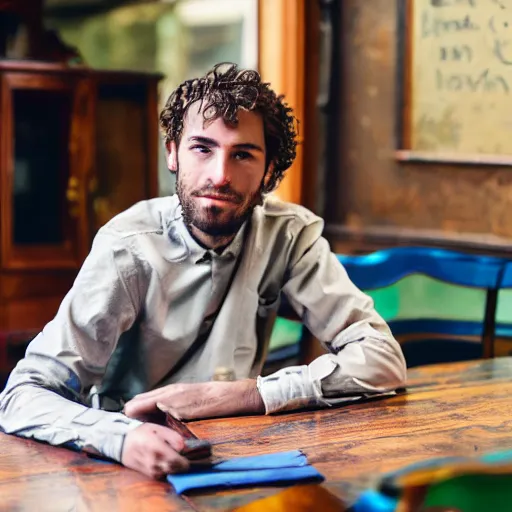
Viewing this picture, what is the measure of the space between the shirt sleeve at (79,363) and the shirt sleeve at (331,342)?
31 cm

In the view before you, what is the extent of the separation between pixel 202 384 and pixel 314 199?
1.87 m

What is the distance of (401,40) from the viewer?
302cm

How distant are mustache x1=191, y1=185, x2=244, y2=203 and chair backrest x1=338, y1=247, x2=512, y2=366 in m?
0.69

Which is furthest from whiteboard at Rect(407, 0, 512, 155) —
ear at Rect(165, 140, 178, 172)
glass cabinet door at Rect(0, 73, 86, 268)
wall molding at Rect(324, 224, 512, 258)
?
glass cabinet door at Rect(0, 73, 86, 268)

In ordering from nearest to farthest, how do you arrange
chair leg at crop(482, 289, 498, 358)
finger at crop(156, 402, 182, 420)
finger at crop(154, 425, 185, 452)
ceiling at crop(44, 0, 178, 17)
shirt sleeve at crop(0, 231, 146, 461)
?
finger at crop(154, 425, 185, 452) → shirt sleeve at crop(0, 231, 146, 461) → finger at crop(156, 402, 182, 420) → chair leg at crop(482, 289, 498, 358) → ceiling at crop(44, 0, 178, 17)

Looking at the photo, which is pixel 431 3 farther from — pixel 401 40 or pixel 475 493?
pixel 475 493

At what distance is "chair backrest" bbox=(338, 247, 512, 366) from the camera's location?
2.31 meters

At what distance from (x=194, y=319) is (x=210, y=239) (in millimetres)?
171

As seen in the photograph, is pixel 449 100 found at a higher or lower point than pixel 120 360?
higher

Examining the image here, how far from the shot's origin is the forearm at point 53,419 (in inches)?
50.2

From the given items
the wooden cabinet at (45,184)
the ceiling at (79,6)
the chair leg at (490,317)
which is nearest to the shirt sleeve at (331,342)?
the chair leg at (490,317)

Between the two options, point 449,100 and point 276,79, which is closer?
point 449,100

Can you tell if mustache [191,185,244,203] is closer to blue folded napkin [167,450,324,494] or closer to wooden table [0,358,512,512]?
wooden table [0,358,512,512]

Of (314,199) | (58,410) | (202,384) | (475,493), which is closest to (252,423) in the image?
(202,384)
